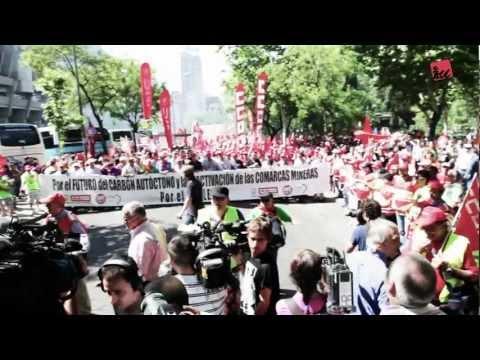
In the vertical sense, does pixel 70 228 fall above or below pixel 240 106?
below

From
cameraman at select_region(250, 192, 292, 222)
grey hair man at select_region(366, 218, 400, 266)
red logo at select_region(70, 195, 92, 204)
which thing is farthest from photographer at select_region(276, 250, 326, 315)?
red logo at select_region(70, 195, 92, 204)

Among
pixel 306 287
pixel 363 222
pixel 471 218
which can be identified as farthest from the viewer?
pixel 363 222

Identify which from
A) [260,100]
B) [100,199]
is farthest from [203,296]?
[260,100]

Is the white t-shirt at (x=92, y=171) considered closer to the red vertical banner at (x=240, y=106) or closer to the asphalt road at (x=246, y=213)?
the asphalt road at (x=246, y=213)

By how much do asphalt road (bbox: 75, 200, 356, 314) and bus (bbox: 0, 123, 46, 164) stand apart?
66 cm

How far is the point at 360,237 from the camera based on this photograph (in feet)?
12.9

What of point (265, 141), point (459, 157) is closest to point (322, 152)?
point (265, 141)

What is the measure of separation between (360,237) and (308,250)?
70cm

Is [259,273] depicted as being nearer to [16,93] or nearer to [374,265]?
[374,265]

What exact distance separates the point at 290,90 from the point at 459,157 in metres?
1.36

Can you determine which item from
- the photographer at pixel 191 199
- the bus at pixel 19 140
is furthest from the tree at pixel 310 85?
the bus at pixel 19 140

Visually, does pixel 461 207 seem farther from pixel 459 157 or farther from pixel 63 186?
pixel 63 186

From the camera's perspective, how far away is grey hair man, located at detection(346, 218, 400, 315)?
3480 millimetres

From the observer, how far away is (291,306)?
3.29m
